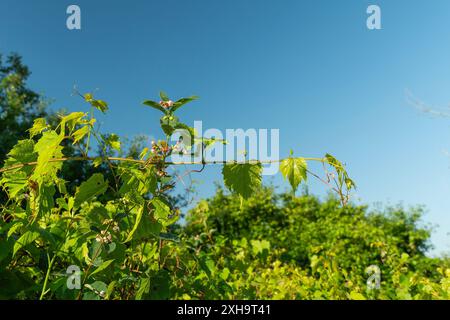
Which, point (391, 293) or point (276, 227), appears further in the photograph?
point (276, 227)

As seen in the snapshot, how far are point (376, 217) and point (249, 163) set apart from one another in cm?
1126

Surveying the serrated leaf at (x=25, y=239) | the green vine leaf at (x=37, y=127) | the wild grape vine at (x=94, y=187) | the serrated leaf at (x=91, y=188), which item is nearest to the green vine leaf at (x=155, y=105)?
the wild grape vine at (x=94, y=187)

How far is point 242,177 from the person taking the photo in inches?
56.0

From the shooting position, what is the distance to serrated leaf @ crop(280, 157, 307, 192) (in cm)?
139

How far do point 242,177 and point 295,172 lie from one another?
16 cm

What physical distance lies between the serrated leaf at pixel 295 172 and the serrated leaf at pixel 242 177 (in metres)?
0.08

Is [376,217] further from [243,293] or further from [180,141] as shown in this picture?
[180,141]

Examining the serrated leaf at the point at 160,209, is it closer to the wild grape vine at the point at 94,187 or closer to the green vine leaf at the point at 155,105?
the wild grape vine at the point at 94,187

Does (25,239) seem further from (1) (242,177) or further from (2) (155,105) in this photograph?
(1) (242,177)

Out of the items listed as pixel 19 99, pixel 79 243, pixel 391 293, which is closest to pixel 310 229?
pixel 391 293

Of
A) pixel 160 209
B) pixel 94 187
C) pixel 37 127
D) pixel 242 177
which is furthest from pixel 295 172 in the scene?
pixel 37 127
